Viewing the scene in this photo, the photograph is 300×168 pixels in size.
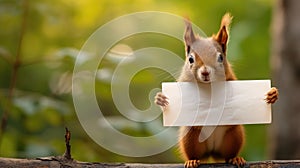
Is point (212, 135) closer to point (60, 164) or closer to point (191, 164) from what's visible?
point (191, 164)

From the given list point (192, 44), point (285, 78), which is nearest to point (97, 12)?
point (285, 78)

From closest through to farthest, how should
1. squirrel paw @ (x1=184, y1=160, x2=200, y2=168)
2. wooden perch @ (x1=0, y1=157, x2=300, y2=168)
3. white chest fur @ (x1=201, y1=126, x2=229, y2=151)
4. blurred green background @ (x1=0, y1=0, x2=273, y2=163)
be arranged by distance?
1. wooden perch @ (x1=0, y1=157, x2=300, y2=168)
2. squirrel paw @ (x1=184, y1=160, x2=200, y2=168)
3. white chest fur @ (x1=201, y1=126, x2=229, y2=151)
4. blurred green background @ (x1=0, y1=0, x2=273, y2=163)

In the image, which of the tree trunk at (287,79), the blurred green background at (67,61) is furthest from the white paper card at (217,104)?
the tree trunk at (287,79)

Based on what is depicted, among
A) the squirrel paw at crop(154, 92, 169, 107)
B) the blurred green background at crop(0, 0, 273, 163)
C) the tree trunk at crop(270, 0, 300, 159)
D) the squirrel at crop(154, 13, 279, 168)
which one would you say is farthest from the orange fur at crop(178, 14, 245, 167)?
the tree trunk at crop(270, 0, 300, 159)

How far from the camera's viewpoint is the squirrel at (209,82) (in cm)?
A: 158

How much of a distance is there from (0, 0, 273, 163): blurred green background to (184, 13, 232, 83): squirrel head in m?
0.36

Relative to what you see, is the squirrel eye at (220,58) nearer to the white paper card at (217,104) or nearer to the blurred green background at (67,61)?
the white paper card at (217,104)

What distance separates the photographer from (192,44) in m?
1.64

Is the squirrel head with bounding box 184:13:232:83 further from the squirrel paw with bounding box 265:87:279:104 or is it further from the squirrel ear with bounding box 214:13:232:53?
the squirrel paw with bounding box 265:87:279:104

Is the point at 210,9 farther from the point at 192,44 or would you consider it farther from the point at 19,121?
the point at 192,44

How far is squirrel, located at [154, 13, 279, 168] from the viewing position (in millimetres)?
1584

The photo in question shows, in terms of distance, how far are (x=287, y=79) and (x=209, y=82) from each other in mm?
1397

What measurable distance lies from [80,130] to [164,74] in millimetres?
821

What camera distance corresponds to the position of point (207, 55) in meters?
1.61
